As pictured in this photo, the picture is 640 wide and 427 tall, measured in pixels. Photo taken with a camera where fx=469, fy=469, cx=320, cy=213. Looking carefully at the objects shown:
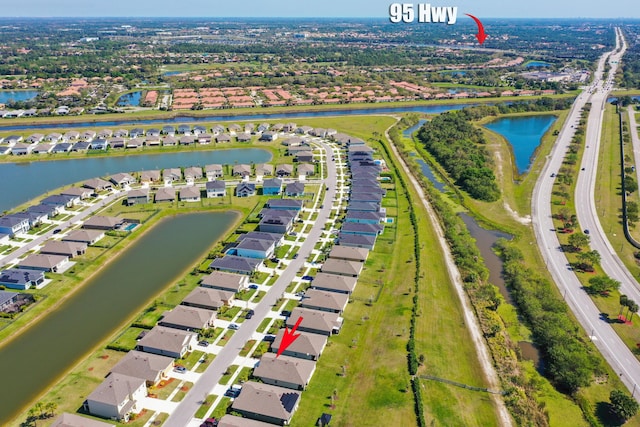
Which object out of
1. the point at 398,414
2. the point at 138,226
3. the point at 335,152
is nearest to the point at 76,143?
the point at 138,226

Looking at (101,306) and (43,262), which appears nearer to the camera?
(101,306)

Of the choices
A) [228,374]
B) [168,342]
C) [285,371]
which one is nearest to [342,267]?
[285,371]

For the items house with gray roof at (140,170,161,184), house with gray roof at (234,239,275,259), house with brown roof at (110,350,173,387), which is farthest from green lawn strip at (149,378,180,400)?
house with gray roof at (140,170,161,184)

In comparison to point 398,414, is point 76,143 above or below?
above

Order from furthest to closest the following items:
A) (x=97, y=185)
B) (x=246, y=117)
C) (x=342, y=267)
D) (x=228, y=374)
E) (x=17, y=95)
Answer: (x=17, y=95) → (x=246, y=117) → (x=97, y=185) → (x=342, y=267) → (x=228, y=374)

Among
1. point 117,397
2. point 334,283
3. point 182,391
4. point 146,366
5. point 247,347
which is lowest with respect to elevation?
point 182,391

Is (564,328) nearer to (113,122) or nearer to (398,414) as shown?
(398,414)

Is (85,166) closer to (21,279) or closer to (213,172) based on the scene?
(213,172)
